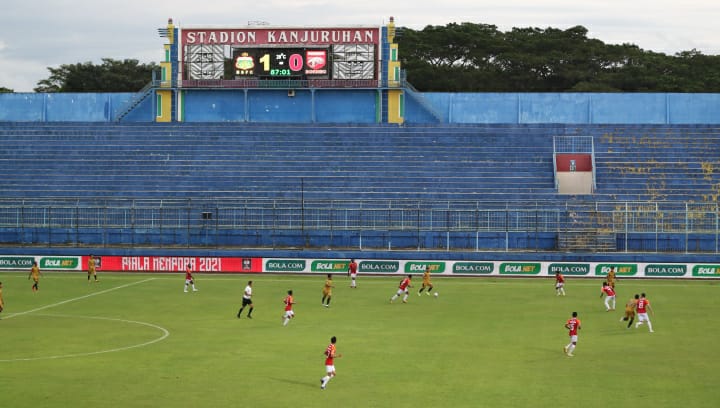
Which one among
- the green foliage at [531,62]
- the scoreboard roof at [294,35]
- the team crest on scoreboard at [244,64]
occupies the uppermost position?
the green foliage at [531,62]

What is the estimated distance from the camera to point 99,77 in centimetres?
13025

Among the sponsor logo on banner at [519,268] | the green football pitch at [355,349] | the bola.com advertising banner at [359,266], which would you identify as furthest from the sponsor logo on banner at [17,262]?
the sponsor logo on banner at [519,268]

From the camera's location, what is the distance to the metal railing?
65438 millimetres

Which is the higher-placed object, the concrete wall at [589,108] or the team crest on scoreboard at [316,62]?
the team crest on scoreboard at [316,62]

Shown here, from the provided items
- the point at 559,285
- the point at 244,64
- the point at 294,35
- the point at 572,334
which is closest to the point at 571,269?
the point at 559,285

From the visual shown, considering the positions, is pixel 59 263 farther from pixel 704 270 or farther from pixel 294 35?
pixel 704 270

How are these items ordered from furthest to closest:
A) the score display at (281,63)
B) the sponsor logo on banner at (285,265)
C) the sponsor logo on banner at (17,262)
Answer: the score display at (281,63)
the sponsor logo on banner at (17,262)
the sponsor logo on banner at (285,265)

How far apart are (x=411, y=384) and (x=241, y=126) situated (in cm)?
5273

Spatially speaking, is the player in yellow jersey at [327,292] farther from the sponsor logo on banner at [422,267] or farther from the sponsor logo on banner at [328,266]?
the sponsor logo on banner at [422,267]

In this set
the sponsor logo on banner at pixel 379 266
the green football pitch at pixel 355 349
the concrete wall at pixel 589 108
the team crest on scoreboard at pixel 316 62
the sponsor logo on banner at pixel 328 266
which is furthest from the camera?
the concrete wall at pixel 589 108

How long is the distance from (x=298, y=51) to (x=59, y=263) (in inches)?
1118

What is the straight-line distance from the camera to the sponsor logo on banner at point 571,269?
202 feet

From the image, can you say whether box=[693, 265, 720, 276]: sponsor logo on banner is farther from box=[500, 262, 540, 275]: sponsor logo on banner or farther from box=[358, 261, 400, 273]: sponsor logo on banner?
box=[358, 261, 400, 273]: sponsor logo on banner

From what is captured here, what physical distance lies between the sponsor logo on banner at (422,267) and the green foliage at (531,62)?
62.5 m
